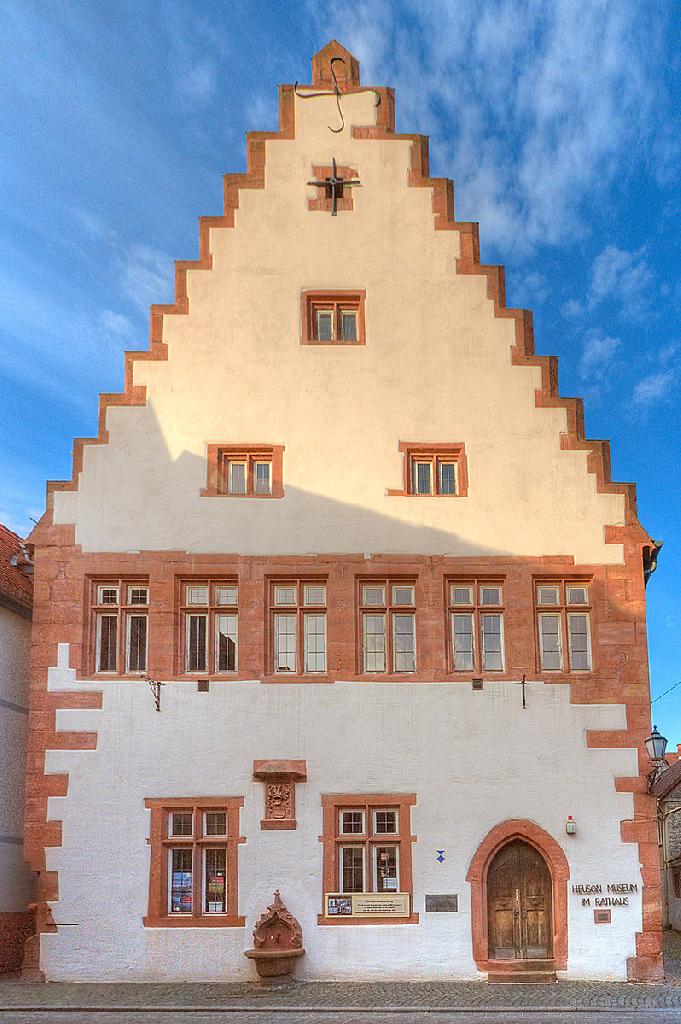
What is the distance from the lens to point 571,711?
19.0 meters

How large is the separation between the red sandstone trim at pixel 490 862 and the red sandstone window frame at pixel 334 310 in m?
8.75

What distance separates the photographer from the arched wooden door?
18219 mm

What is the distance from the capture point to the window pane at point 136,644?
19250 millimetres

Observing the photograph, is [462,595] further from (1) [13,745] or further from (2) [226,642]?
(1) [13,745]

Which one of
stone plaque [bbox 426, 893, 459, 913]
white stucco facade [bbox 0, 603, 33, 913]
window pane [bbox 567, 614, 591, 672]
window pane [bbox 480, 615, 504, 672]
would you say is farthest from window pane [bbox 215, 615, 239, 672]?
window pane [bbox 567, 614, 591, 672]

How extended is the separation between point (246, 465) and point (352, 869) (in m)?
7.03

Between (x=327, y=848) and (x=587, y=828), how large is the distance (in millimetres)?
4225

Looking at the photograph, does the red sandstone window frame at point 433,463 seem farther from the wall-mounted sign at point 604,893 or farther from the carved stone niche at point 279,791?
the wall-mounted sign at point 604,893

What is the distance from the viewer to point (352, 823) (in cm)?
1861

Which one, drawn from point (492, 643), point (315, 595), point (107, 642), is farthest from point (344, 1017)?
point (107, 642)

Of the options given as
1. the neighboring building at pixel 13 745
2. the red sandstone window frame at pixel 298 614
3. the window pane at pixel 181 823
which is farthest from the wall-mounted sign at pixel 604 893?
the neighboring building at pixel 13 745

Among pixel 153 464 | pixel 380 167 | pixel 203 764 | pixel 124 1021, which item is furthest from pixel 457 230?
pixel 124 1021

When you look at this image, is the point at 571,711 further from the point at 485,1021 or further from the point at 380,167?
the point at 380,167

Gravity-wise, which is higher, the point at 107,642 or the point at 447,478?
the point at 447,478
